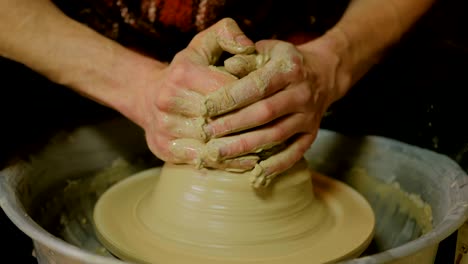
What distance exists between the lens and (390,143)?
1.52m

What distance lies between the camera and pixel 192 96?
1044 mm

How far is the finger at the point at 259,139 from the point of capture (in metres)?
1.03

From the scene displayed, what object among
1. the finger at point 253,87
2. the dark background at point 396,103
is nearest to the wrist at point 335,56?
the finger at point 253,87

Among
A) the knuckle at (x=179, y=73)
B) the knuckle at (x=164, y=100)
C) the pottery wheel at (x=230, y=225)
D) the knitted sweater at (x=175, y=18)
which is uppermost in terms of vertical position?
the knuckle at (x=179, y=73)

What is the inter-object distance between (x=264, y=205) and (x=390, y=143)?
0.54 meters

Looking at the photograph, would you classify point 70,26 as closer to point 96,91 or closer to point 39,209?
point 96,91

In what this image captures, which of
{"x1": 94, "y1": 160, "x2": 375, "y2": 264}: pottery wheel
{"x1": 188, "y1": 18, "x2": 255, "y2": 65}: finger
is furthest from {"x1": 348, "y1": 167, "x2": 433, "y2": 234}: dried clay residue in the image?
{"x1": 188, "y1": 18, "x2": 255, "y2": 65}: finger

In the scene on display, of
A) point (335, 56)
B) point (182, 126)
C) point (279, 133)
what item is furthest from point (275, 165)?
point (335, 56)

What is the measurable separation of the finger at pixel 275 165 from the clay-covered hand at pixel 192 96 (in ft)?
0.06

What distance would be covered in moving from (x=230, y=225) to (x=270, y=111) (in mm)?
218

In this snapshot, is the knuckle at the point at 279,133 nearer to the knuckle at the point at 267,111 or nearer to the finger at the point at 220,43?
the knuckle at the point at 267,111

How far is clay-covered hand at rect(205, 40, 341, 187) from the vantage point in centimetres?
102

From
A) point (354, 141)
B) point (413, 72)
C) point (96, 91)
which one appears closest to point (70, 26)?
point (96, 91)

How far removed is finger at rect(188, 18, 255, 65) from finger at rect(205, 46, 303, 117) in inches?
2.3
